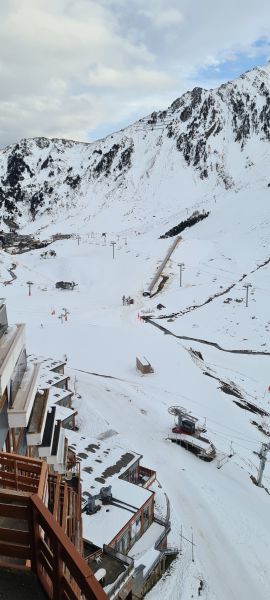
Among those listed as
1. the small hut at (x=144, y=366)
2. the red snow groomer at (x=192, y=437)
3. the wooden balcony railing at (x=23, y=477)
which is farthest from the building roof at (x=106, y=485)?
the small hut at (x=144, y=366)

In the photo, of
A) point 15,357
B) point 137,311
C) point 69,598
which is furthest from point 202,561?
point 137,311

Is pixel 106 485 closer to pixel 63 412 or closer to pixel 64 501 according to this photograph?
pixel 63 412

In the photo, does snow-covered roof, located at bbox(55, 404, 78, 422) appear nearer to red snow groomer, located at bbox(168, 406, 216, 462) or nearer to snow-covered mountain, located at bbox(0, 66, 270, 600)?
snow-covered mountain, located at bbox(0, 66, 270, 600)

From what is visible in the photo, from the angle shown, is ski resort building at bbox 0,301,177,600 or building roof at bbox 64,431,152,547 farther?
building roof at bbox 64,431,152,547

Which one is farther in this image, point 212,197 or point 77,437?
point 212,197

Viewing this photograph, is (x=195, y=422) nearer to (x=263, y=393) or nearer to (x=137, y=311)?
(x=263, y=393)

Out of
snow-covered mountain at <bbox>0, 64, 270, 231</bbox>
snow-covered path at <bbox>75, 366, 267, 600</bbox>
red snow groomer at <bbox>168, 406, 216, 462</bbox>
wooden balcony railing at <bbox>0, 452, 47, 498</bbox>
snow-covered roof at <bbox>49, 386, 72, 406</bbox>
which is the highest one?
snow-covered mountain at <bbox>0, 64, 270, 231</bbox>

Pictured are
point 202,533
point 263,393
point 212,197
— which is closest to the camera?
point 202,533

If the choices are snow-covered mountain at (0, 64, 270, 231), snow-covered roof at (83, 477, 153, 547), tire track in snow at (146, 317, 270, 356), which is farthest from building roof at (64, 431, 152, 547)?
snow-covered mountain at (0, 64, 270, 231)
